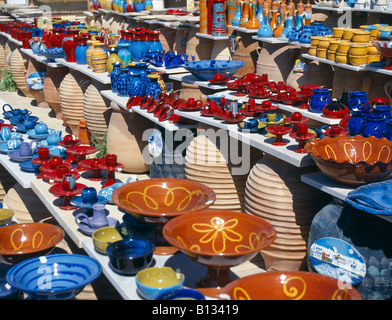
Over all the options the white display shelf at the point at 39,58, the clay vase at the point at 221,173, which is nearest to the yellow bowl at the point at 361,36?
the clay vase at the point at 221,173

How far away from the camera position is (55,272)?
328 cm

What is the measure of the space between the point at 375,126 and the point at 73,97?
429 cm

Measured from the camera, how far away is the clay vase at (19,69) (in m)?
9.56

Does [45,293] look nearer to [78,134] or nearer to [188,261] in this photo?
[188,261]

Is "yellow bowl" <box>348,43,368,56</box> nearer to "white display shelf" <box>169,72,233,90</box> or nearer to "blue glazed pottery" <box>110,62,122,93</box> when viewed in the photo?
"white display shelf" <box>169,72,233,90</box>

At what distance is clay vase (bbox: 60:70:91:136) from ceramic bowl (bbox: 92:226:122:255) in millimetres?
3723

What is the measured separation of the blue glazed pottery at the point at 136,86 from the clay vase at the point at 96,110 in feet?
2.31

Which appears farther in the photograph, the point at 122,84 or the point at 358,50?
the point at 122,84

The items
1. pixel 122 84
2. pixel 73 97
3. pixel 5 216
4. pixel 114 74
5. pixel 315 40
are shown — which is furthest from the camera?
pixel 73 97

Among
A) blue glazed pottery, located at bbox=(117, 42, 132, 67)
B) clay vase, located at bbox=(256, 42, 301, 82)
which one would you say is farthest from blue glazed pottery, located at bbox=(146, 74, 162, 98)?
clay vase, located at bbox=(256, 42, 301, 82)

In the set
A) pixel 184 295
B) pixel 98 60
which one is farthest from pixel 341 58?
pixel 184 295

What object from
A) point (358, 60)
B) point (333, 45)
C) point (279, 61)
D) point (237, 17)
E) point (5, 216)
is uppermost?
point (237, 17)

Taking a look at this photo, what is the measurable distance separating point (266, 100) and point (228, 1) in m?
→ 3.06

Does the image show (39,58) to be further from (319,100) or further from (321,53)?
(319,100)
